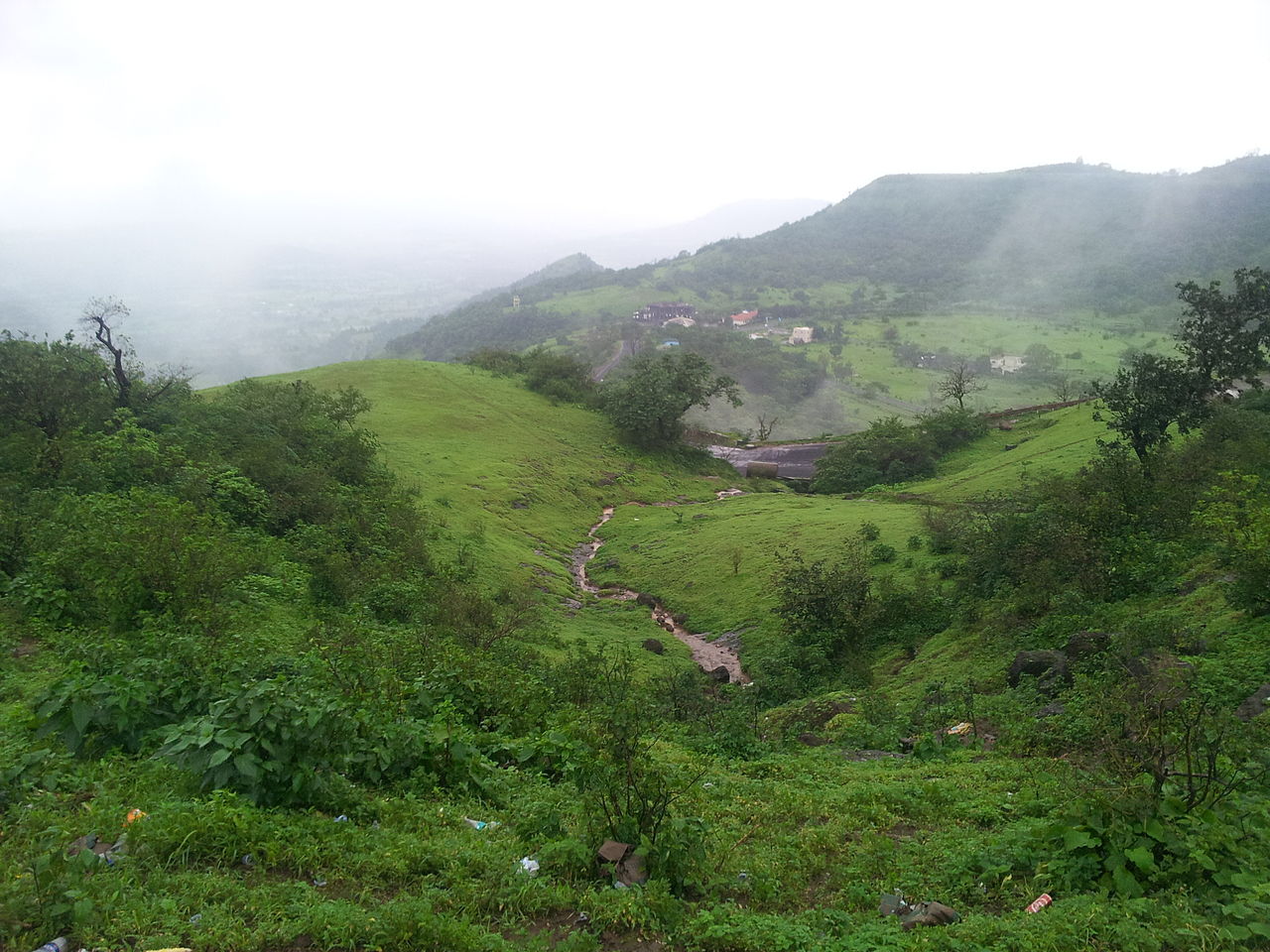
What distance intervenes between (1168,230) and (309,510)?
21365cm

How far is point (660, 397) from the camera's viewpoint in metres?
49.6

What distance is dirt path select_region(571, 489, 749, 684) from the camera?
68.5 ft

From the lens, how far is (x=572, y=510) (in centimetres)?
3938

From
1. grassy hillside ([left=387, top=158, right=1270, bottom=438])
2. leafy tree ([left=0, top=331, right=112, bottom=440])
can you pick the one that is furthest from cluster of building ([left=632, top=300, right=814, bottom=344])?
leafy tree ([left=0, top=331, right=112, bottom=440])

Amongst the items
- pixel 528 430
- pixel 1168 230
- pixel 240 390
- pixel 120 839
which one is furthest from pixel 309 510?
pixel 1168 230

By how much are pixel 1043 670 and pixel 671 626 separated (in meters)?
14.2

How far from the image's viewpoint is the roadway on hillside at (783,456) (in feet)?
177

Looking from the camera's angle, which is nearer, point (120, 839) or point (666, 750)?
point (120, 839)

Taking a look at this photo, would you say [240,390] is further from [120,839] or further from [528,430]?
[120,839]

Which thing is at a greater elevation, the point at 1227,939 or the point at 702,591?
the point at 1227,939

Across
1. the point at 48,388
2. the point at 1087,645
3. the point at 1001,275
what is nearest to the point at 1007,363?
the point at 1001,275

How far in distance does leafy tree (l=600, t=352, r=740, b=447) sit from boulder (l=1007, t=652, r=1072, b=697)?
122 feet

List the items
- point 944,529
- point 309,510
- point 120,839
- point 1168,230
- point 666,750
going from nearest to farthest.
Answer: point 120,839 < point 666,750 < point 309,510 < point 944,529 < point 1168,230

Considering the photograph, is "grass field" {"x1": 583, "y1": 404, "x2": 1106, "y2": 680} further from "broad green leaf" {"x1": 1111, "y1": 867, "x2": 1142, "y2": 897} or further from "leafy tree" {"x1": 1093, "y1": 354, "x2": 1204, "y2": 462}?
"broad green leaf" {"x1": 1111, "y1": 867, "x2": 1142, "y2": 897}
